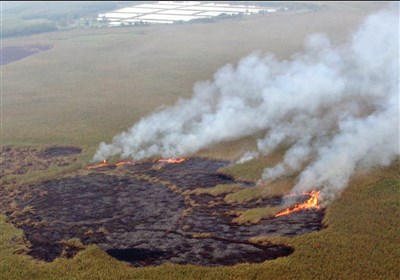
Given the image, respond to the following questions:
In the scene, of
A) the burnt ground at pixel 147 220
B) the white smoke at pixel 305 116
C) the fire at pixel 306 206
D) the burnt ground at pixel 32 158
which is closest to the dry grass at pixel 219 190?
the burnt ground at pixel 147 220

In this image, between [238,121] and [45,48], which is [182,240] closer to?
[238,121]

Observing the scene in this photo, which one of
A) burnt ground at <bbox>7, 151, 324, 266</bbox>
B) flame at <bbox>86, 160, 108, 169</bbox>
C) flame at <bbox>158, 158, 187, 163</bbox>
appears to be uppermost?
flame at <bbox>158, 158, 187, 163</bbox>

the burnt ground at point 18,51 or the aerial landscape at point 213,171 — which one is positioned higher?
the burnt ground at point 18,51

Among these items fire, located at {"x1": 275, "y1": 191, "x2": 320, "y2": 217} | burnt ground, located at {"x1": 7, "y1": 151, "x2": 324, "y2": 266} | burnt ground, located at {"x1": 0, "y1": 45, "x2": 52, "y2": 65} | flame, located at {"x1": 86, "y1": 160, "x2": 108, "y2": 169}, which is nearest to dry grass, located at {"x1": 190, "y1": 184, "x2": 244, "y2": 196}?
burnt ground, located at {"x1": 7, "y1": 151, "x2": 324, "y2": 266}

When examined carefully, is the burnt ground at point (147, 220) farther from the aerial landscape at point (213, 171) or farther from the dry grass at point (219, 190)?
the dry grass at point (219, 190)

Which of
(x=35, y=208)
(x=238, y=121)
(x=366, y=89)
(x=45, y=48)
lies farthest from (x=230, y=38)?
(x=35, y=208)

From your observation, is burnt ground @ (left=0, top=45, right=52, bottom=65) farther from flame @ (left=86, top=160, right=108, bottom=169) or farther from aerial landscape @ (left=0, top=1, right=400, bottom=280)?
flame @ (left=86, top=160, right=108, bottom=169)
